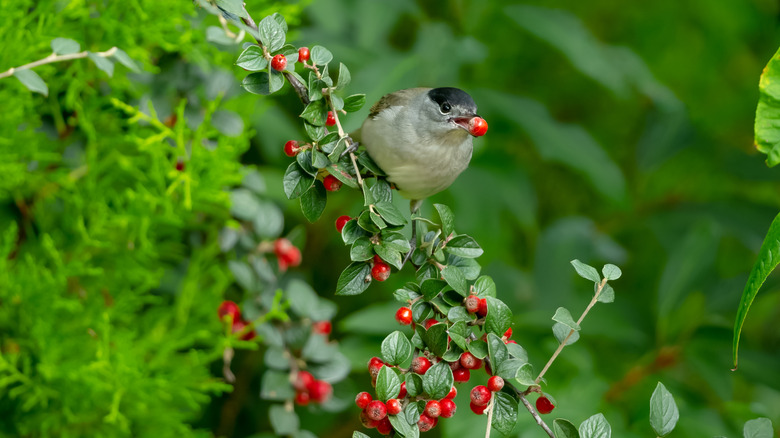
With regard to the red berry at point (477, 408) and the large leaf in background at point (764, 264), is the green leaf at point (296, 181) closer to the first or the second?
the red berry at point (477, 408)

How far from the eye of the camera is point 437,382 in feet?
2.04

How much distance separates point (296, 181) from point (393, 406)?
0.77 ft

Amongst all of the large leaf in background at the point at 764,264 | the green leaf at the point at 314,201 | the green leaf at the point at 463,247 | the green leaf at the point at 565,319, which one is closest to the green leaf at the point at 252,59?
the green leaf at the point at 314,201

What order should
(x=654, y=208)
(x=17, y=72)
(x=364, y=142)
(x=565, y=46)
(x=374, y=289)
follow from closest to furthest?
(x=17, y=72) < (x=364, y=142) < (x=565, y=46) < (x=374, y=289) < (x=654, y=208)

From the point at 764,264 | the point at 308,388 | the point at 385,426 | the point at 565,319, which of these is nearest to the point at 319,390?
the point at 308,388

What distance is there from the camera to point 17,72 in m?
0.78

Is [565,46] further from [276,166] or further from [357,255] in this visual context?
[357,255]

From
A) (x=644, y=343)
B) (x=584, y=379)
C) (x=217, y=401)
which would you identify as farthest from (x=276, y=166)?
(x=644, y=343)

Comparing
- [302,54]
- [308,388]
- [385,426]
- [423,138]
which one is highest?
[302,54]

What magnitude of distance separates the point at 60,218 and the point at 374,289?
2.73 ft

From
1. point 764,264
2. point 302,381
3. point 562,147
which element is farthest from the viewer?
point 562,147

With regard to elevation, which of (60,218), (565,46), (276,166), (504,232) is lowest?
(504,232)

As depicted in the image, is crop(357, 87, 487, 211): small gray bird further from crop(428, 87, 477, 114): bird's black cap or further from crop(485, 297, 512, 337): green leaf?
crop(485, 297, 512, 337): green leaf

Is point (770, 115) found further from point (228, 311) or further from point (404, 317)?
point (228, 311)
